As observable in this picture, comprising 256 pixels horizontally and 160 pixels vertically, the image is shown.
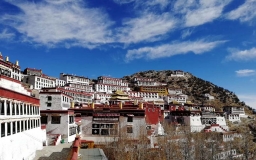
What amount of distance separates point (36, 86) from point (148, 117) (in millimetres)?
45226

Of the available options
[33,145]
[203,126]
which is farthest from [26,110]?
[203,126]

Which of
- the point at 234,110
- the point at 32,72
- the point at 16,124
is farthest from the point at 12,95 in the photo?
the point at 234,110

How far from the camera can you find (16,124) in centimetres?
2030

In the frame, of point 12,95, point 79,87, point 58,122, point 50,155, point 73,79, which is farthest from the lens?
point 73,79

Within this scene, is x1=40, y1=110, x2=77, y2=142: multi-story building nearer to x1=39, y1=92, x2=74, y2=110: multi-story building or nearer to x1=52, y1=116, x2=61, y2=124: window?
x1=52, y1=116, x2=61, y2=124: window

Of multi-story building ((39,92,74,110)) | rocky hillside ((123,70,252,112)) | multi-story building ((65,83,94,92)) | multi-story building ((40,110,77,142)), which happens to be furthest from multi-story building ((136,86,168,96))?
multi-story building ((40,110,77,142))

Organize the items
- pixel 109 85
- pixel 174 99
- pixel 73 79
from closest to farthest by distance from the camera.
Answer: pixel 73 79 < pixel 174 99 < pixel 109 85

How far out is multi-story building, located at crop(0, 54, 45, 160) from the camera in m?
16.9

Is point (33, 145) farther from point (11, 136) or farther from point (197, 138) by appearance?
point (197, 138)

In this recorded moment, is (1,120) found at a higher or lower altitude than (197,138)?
higher

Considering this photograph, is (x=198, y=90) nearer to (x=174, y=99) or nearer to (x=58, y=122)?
(x=174, y=99)

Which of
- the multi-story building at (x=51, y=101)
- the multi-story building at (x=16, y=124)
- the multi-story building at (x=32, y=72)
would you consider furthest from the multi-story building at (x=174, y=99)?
the multi-story building at (x=16, y=124)

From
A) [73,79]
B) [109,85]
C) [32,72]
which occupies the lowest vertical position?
[109,85]

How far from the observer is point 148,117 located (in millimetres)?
53625
